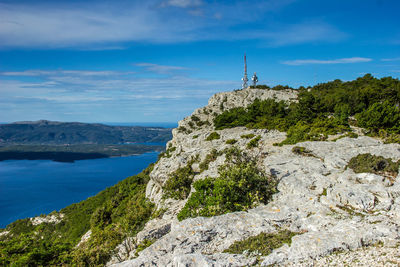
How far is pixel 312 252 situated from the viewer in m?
9.04

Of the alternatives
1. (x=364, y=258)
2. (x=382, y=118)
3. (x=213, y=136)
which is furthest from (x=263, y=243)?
Result: (x=213, y=136)

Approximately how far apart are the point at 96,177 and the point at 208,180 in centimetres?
18381

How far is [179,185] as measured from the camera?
2325 cm

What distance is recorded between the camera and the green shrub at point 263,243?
9.93 metres

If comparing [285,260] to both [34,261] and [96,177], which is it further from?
[96,177]

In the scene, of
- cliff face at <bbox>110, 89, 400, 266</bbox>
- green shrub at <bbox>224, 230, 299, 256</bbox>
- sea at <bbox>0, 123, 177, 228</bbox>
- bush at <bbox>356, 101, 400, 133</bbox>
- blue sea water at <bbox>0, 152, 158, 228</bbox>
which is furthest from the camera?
blue sea water at <bbox>0, 152, 158, 228</bbox>

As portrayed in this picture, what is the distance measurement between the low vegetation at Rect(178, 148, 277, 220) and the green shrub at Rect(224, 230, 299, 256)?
151 inches

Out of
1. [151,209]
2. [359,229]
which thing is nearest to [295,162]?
[359,229]

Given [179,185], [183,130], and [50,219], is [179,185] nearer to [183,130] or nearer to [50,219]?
[183,130]

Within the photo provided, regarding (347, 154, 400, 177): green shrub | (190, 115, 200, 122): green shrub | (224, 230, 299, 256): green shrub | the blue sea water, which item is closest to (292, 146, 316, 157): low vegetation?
(347, 154, 400, 177): green shrub

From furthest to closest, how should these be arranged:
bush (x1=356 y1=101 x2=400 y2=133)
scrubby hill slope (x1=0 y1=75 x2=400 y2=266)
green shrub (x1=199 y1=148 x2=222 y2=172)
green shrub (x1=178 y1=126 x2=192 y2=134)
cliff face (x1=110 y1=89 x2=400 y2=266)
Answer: green shrub (x1=178 y1=126 x2=192 y2=134) < bush (x1=356 y1=101 x2=400 y2=133) < green shrub (x1=199 y1=148 x2=222 y2=172) < scrubby hill slope (x1=0 y1=75 x2=400 y2=266) < cliff face (x1=110 y1=89 x2=400 y2=266)

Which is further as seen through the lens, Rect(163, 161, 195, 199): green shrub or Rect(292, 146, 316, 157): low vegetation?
Rect(163, 161, 195, 199): green shrub

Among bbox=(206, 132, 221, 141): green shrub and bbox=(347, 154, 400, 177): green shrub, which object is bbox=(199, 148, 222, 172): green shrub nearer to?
bbox=(206, 132, 221, 141): green shrub

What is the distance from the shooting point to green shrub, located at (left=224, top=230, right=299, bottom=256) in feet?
32.6
